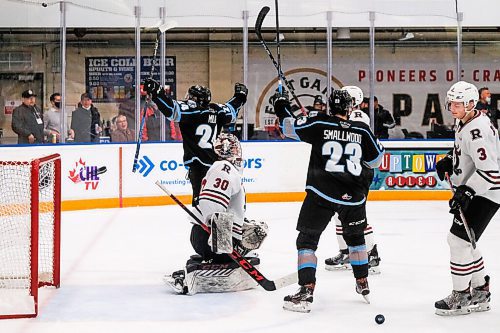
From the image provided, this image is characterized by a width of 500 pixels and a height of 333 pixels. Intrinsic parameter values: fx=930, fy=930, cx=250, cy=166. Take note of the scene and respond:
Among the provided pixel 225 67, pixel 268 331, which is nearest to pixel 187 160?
pixel 268 331

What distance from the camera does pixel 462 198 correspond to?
409cm

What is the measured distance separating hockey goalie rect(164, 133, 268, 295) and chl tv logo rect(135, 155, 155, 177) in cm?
408

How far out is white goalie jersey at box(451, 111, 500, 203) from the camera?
411cm

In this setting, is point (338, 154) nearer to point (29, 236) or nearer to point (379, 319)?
point (379, 319)

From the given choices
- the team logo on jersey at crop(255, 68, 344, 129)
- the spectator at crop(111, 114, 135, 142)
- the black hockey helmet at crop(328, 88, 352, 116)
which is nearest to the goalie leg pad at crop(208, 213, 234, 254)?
the black hockey helmet at crop(328, 88, 352, 116)

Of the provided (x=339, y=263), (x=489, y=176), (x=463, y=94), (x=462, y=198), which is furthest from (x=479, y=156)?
(x=339, y=263)

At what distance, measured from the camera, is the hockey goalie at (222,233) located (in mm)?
4508

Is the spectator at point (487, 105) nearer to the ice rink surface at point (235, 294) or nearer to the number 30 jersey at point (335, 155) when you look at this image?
the ice rink surface at point (235, 294)

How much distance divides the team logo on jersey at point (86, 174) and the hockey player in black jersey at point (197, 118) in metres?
3.15

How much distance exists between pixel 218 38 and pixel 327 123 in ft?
19.6

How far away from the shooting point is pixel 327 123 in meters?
4.37

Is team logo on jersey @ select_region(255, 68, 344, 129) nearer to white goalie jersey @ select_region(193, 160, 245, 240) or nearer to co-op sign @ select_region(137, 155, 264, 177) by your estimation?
co-op sign @ select_region(137, 155, 264, 177)

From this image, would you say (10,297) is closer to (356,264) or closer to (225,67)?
(356,264)

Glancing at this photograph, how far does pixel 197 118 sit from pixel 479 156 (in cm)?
195
